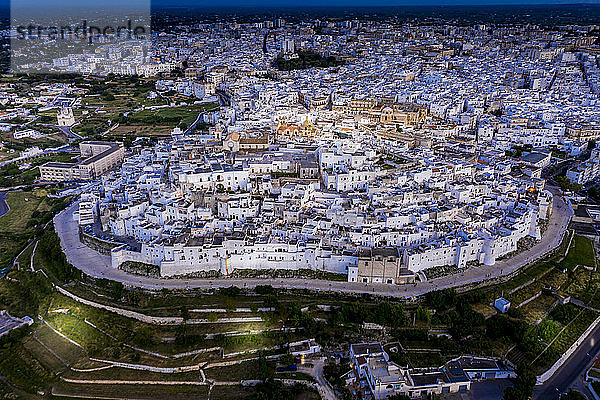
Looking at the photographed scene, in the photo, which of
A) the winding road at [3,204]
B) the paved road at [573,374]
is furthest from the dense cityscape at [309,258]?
the winding road at [3,204]

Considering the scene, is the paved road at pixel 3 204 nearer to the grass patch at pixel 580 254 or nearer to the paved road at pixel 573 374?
the paved road at pixel 573 374

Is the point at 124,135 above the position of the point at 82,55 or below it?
below

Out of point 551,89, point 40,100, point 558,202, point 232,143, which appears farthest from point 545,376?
point 40,100

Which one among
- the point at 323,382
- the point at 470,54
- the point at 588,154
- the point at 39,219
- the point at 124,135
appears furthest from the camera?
the point at 470,54

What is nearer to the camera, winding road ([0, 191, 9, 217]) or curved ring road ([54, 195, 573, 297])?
curved ring road ([54, 195, 573, 297])

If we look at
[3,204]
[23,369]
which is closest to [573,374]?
[23,369]

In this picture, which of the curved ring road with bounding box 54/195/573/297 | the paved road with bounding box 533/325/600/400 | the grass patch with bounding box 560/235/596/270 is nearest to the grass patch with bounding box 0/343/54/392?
the curved ring road with bounding box 54/195/573/297

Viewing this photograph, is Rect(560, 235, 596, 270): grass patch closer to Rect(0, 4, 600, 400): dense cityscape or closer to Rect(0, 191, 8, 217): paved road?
Rect(0, 4, 600, 400): dense cityscape

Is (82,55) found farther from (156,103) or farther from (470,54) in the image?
(470,54)

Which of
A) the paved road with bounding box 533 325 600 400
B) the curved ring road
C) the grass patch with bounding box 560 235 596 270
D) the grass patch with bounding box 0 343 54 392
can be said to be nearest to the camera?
the paved road with bounding box 533 325 600 400

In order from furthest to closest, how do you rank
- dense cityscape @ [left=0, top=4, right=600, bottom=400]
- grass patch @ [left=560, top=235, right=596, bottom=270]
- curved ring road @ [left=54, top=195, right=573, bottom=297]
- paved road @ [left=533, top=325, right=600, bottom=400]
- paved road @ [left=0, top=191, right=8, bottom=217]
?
1. paved road @ [left=0, top=191, right=8, bottom=217]
2. grass patch @ [left=560, top=235, right=596, bottom=270]
3. curved ring road @ [left=54, top=195, right=573, bottom=297]
4. dense cityscape @ [left=0, top=4, right=600, bottom=400]
5. paved road @ [left=533, top=325, right=600, bottom=400]
